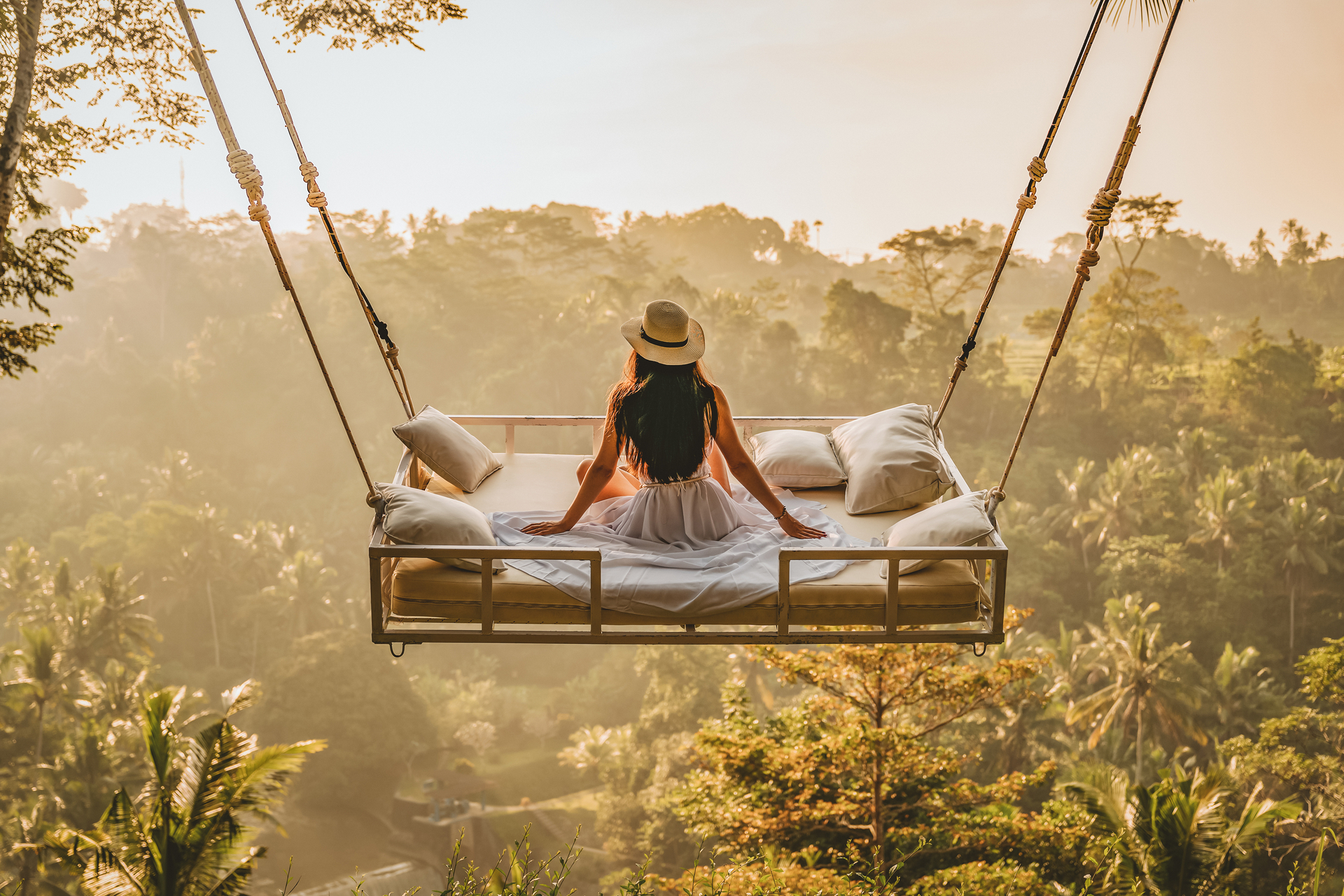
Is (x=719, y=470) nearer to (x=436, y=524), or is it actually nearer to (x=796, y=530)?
(x=796, y=530)

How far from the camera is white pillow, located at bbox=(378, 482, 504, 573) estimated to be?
10.2 ft

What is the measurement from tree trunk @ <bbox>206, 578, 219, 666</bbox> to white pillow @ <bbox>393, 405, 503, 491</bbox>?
2904 cm

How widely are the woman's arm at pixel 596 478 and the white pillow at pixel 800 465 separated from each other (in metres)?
1.04

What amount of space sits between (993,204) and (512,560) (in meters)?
34.9

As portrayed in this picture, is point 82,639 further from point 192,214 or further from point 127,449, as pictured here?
point 192,214

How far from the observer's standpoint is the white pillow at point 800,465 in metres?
4.25

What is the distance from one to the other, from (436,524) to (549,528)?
52cm

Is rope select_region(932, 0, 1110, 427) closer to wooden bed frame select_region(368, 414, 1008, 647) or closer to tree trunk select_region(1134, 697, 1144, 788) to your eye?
wooden bed frame select_region(368, 414, 1008, 647)

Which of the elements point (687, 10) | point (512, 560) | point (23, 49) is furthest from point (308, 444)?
point (512, 560)

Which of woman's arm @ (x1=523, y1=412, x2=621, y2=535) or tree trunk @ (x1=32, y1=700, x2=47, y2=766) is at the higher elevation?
woman's arm @ (x1=523, y1=412, x2=621, y2=535)

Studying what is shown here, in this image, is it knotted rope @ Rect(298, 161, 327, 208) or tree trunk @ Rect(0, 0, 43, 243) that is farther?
tree trunk @ Rect(0, 0, 43, 243)

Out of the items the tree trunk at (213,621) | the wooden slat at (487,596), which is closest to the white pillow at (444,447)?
the wooden slat at (487,596)

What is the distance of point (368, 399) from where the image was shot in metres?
38.3

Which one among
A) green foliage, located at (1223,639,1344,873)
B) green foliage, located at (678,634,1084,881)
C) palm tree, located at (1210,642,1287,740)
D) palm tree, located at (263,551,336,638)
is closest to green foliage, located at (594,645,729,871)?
green foliage, located at (678,634,1084,881)
